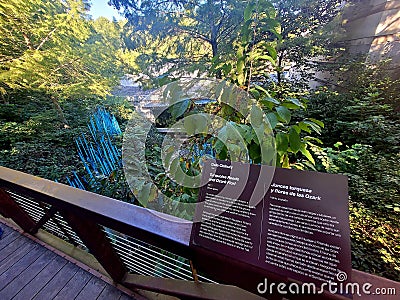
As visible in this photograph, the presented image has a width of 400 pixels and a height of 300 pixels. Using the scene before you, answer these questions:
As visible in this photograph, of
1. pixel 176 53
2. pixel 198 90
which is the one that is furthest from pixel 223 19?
pixel 198 90

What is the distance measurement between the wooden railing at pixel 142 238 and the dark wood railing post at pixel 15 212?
0.42 m

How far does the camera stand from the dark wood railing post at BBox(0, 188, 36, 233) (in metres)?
1.29

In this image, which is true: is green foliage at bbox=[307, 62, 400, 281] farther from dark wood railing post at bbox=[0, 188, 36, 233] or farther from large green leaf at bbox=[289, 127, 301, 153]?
dark wood railing post at bbox=[0, 188, 36, 233]

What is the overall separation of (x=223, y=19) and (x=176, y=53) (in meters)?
1.08

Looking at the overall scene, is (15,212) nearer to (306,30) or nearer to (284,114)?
(284,114)

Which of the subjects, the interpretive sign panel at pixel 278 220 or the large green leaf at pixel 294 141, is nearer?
the interpretive sign panel at pixel 278 220

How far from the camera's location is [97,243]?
0.89m

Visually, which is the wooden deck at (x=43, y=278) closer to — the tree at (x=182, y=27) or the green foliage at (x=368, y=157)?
the green foliage at (x=368, y=157)

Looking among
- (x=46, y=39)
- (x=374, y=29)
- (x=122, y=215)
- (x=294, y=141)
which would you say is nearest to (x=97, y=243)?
(x=122, y=215)

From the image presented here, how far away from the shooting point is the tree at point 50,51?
313cm

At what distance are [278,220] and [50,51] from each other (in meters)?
4.70

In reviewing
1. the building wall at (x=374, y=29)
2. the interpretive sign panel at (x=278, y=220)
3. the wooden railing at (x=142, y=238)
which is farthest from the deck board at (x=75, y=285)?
the building wall at (x=374, y=29)

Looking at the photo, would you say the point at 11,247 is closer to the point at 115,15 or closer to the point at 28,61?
the point at 28,61

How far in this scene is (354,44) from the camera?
438 centimetres
